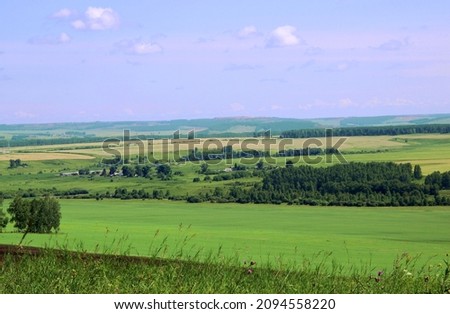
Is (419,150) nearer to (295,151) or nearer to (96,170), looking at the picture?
(295,151)

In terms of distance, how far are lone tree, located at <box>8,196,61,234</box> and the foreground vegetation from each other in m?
22.4

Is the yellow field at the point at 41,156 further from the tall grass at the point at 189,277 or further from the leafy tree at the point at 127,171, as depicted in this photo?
the tall grass at the point at 189,277

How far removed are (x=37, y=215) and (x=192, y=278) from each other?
27150 millimetres

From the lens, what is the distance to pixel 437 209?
225ft

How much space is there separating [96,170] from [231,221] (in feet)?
172

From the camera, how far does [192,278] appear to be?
9.71 m

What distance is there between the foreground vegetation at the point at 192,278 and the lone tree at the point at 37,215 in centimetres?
2239

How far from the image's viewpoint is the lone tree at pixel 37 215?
33438 millimetres

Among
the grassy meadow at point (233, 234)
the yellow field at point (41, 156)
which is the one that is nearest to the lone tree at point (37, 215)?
the grassy meadow at point (233, 234)

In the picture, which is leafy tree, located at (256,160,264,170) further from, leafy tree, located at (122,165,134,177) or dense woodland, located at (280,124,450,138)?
dense woodland, located at (280,124,450,138)

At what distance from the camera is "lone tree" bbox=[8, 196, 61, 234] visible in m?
33.4

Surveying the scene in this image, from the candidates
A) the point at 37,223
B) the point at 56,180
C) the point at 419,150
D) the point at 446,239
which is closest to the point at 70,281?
the point at 37,223

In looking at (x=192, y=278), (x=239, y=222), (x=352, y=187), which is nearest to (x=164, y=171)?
(x=352, y=187)

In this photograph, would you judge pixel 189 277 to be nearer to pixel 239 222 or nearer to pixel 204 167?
pixel 239 222
